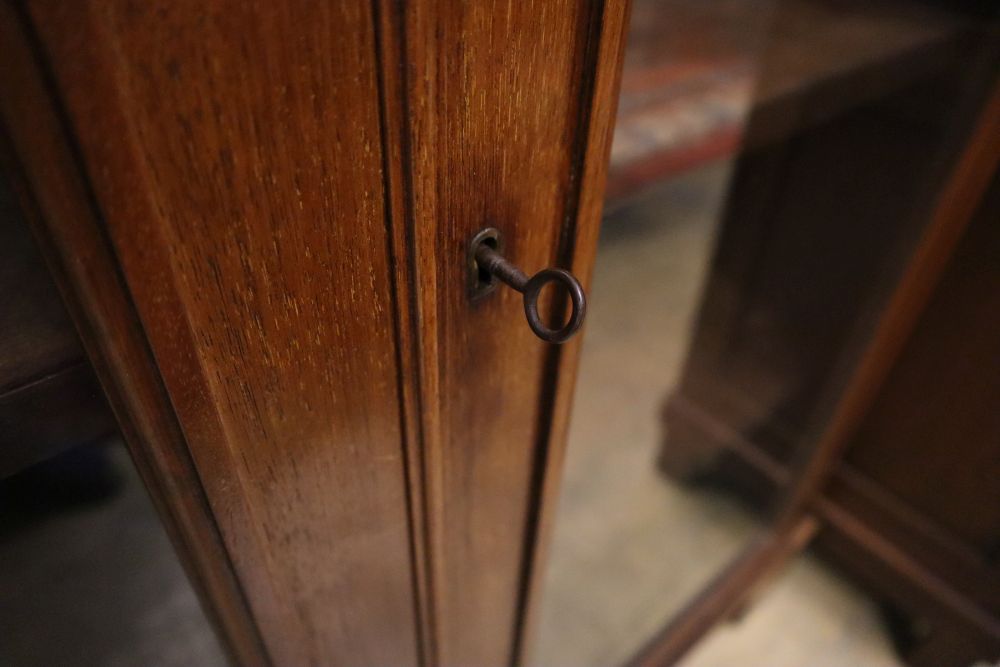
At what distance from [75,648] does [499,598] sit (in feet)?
1.12

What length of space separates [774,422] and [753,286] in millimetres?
250

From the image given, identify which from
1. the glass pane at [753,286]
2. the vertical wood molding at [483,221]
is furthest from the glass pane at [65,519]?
the glass pane at [753,286]

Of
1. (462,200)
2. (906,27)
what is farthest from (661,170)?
(462,200)

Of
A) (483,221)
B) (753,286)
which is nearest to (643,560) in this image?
(753,286)

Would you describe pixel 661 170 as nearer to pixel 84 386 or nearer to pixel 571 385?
pixel 571 385

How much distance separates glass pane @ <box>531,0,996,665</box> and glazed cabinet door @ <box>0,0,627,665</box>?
586mm

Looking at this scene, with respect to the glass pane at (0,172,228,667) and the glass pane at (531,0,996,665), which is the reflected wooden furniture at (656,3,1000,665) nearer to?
the glass pane at (531,0,996,665)

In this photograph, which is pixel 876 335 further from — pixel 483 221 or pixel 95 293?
pixel 95 293

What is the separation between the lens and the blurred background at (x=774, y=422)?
40 centimetres

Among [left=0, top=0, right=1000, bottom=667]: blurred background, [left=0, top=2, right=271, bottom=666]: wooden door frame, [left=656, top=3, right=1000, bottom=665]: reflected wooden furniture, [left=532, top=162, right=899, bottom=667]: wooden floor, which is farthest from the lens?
[left=532, top=162, right=899, bottom=667]: wooden floor

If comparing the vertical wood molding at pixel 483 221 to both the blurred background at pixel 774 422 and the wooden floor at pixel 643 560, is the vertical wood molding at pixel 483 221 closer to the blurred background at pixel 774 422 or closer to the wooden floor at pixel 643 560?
the blurred background at pixel 774 422

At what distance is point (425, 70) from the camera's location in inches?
11.2

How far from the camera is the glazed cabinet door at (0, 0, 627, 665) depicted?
0.23m

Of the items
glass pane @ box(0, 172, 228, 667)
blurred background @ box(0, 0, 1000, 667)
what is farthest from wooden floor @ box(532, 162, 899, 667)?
glass pane @ box(0, 172, 228, 667)
